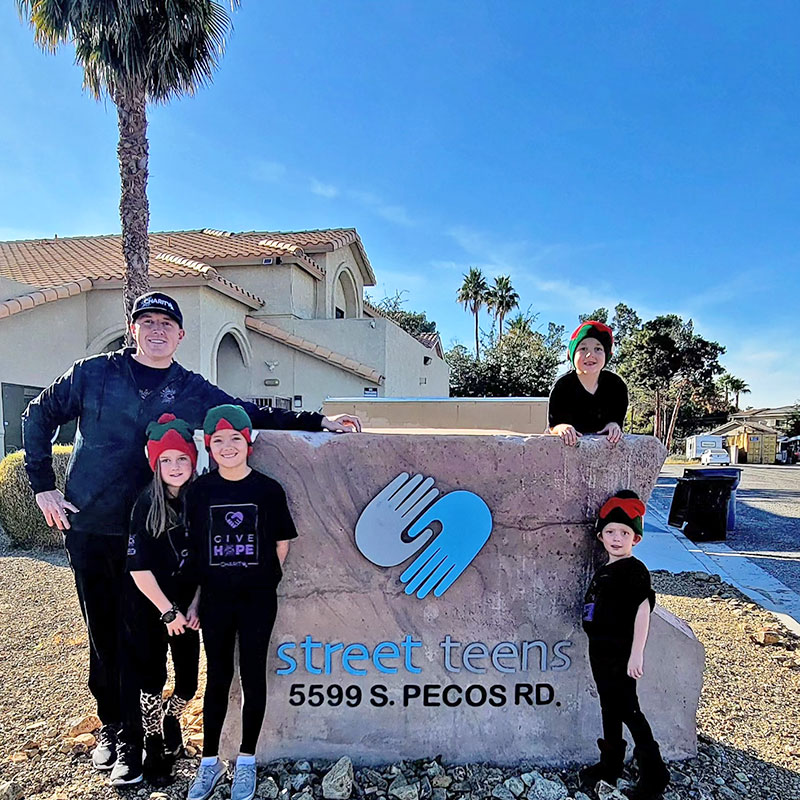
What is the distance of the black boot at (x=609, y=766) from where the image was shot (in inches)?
102

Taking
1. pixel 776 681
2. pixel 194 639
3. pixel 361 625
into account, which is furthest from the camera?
pixel 776 681

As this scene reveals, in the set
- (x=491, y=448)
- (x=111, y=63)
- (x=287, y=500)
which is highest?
(x=111, y=63)

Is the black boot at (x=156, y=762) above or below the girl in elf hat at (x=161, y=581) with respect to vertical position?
below

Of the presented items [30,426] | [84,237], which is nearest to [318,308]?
[84,237]

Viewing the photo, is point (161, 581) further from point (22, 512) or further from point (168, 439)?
point (22, 512)

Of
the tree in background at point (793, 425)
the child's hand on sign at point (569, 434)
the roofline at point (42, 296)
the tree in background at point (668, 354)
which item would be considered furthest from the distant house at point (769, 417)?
the child's hand on sign at point (569, 434)

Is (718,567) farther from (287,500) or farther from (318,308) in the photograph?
(318,308)

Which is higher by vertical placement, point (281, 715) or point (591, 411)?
point (591, 411)

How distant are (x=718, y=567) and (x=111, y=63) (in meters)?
11.1

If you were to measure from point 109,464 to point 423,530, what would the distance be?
149 centimetres

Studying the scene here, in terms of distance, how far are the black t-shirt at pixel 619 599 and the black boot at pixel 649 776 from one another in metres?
0.49

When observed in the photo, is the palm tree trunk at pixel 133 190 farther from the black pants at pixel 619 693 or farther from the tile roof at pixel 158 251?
the black pants at pixel 619 693

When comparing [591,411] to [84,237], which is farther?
[84,237]

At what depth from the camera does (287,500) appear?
2.75 m
